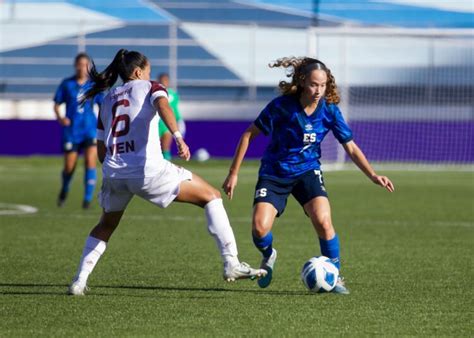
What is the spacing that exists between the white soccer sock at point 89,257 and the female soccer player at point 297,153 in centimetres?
106

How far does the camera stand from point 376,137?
27.5 meters

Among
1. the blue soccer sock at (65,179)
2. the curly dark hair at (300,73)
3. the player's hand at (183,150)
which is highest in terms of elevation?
the curly dark hair at (300,73)

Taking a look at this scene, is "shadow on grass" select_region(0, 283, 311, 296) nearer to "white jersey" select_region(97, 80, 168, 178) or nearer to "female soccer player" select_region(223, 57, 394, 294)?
"female soccer player" select_region(223, 57, 394, 294)

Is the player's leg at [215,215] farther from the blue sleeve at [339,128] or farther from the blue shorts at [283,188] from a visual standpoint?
the blue sleeve at [339,128]

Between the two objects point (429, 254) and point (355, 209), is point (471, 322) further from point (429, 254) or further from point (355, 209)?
point (355, 209)

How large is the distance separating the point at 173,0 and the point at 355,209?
23.6 metres

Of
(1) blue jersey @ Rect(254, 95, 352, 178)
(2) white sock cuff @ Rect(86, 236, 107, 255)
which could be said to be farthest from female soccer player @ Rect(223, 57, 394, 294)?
(2) white sock cuff @ Rect(86, 236, 107, 255)

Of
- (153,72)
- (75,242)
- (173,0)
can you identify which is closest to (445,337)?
(75,242)

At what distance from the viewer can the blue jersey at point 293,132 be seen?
799 centimetres

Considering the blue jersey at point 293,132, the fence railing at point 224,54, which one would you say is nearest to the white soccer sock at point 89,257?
the blue jersey at point 293,132

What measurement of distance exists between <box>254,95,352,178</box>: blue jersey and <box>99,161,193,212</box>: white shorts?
0.78m

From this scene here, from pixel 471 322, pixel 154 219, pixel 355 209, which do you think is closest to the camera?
pixel 471 322

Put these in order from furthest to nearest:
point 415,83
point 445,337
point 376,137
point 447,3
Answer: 1. point 447,3
2. point 415,83
3. point 376,137
4. point 445,337

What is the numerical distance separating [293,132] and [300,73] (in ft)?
1.42
